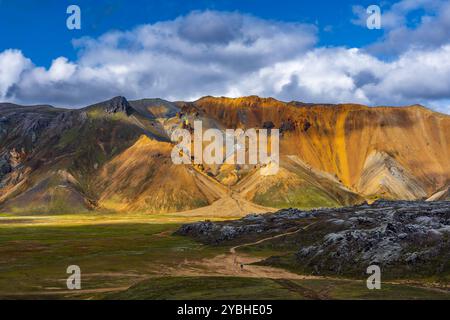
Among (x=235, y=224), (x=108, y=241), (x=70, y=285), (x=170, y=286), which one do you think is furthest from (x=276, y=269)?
(x=235, y=224)

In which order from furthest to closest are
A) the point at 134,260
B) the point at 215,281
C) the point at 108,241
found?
the point at 108,241 → the point at 134,260 → the point at 215,281

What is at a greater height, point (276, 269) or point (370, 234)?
point (370, 234)

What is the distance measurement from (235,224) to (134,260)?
6394 centimetres

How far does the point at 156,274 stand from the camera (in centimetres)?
7844

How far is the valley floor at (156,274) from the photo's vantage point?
54.6m

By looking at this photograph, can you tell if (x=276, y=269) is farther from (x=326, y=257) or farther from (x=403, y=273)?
(x=403, y=273)

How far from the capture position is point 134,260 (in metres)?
94.7

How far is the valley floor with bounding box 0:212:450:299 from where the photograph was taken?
5456cm
